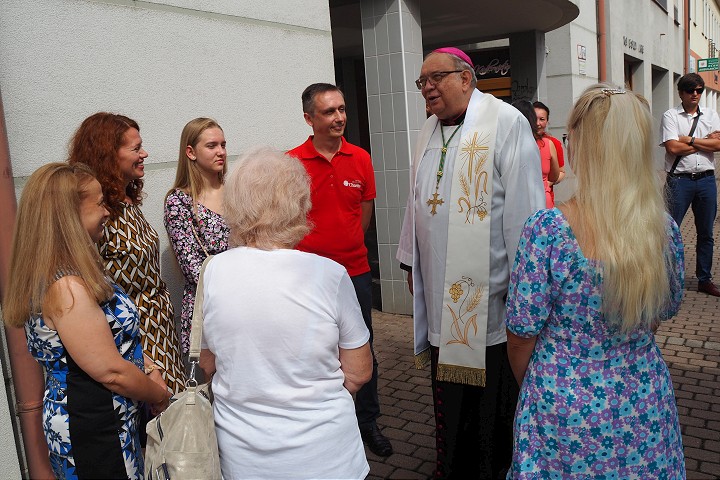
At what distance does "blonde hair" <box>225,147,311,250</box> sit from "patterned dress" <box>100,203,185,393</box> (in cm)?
109

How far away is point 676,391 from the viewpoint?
4.27m

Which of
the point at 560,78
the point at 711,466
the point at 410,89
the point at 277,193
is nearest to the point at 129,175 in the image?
the point at 277,193

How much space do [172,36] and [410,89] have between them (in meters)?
2.79

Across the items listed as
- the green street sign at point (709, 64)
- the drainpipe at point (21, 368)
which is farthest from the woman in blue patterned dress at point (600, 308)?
the green street sign at point (709, 64)

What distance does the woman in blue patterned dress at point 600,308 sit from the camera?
1905mm

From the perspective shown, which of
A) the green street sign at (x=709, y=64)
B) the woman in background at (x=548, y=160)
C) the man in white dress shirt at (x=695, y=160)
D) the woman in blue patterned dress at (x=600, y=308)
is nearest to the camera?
the woman in blue patterned dress at (x=600, y=308)

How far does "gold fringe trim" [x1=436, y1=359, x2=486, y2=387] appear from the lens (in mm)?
2877

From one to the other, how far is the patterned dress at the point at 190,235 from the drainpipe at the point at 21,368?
735 mm

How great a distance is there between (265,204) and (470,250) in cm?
128

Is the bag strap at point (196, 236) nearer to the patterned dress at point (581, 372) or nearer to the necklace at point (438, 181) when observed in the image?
the necklace at point (438, 181)

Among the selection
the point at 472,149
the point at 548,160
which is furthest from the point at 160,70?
the point at 548,160

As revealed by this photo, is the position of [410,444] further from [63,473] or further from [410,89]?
[410,89]

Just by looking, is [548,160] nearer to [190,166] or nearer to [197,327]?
[190,166]

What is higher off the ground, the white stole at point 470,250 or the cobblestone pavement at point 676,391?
the white stole at point 470,250
